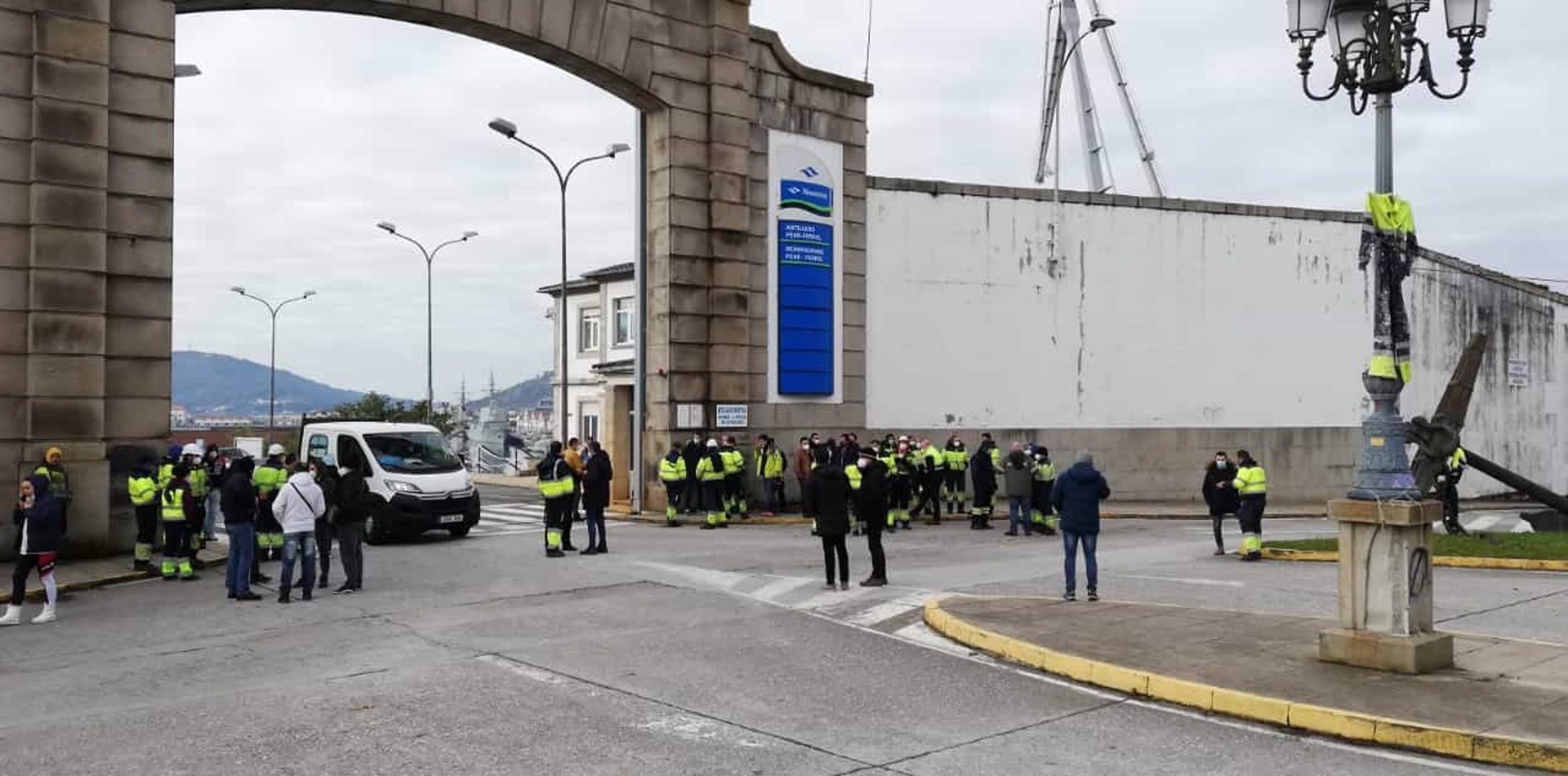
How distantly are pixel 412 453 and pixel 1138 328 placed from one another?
60.4 feet

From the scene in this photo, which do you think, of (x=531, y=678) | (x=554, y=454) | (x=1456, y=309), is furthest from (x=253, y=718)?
(x=1456, y=309)

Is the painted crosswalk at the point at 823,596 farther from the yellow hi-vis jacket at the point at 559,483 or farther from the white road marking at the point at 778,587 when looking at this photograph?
the yellow hi-vis jacket at the point at 559,483

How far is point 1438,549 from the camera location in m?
17.4

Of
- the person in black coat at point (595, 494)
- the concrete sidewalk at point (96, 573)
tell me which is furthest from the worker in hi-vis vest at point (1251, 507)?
the concrete sidewalk at point (96, 573)

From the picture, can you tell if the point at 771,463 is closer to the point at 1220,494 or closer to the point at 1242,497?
the point at 1220,494

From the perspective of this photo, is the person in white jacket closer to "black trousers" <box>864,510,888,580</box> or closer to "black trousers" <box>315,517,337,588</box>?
"black trousers" <box>315,517,337,588</box>

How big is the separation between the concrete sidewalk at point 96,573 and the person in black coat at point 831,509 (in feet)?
28.4

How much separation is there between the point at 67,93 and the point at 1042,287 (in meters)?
20.7

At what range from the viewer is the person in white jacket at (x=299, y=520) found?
45.3 ft

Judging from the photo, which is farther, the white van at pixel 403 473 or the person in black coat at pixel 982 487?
the person in black coat at pixel 982 487

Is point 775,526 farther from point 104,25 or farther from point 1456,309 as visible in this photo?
point 1456,309

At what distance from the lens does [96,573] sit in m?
15.5

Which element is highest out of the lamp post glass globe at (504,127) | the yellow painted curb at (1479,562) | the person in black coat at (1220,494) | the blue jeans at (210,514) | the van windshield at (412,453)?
the lamp post glass globe at (504,127)

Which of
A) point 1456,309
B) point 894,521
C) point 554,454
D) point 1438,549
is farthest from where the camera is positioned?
point 1456,309
